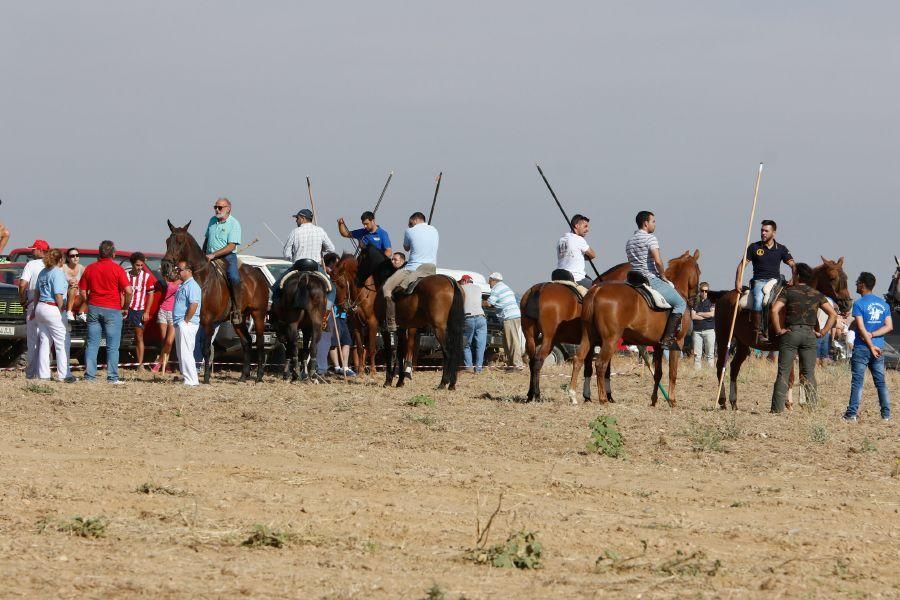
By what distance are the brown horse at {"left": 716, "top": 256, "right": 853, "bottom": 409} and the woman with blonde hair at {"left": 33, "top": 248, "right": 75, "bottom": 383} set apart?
854 cm

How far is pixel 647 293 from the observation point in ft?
58.8

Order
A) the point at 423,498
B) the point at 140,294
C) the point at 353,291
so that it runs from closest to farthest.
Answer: the point at 423,498 → the point at 353,291 → the point at 140,294

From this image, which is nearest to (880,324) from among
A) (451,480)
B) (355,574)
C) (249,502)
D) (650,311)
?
(650,311)

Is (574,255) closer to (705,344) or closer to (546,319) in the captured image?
(546,319)

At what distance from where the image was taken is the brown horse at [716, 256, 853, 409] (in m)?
18.5

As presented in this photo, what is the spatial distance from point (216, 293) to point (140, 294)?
236cm

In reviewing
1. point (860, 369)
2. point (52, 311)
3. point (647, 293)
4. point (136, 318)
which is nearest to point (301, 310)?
point (136, 318)

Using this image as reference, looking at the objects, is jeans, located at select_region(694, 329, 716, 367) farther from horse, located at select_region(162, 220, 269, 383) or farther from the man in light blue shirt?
the man in light blue shirt

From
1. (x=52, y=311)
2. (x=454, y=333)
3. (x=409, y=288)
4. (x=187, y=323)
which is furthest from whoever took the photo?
(x=409, y=288)

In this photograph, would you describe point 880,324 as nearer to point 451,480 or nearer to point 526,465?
point 526,465

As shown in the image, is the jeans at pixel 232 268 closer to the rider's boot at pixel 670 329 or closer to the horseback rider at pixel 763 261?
the rider's boot at pixel 670 329

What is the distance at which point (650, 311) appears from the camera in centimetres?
1798

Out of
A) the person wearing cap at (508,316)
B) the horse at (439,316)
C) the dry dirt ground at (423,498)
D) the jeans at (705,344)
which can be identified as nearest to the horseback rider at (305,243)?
the horse at (439,316)

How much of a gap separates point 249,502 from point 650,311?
30.5 feet
